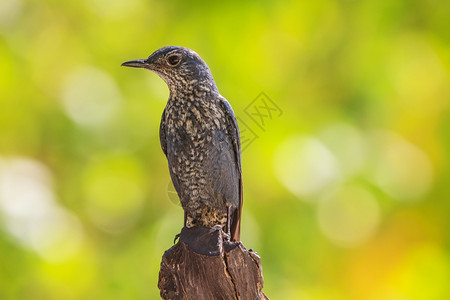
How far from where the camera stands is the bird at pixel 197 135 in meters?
5.02

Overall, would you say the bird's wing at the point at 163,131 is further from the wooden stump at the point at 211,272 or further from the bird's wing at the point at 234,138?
the wooden stump at the point at 211,272

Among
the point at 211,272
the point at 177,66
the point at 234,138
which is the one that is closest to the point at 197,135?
the point at 234,138

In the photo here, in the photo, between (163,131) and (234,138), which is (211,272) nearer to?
(234,138)

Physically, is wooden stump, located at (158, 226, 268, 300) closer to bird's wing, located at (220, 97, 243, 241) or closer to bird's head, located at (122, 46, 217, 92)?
bird's wing, located at (220, 97, 243, 241)

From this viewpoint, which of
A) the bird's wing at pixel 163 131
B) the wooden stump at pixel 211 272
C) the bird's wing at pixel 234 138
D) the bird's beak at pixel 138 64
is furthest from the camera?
the bird's wing at pixel 163 131

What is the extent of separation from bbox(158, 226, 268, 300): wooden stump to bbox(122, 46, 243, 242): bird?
32.2 inches

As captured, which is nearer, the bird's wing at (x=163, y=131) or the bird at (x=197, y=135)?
the bird at (x=197, y=135)

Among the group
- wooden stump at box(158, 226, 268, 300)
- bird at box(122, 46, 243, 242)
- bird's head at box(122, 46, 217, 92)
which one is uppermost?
bird's head at box(122, 46, 217, 92)

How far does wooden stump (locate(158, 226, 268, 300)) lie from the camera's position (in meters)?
4.05

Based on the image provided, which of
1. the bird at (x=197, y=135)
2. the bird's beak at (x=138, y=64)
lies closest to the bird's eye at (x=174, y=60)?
the bird at (x=197, y=135)

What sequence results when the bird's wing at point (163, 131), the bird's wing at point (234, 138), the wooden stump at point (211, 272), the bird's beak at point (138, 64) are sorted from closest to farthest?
the wooden stump at point (211, 272) → the bird's beak at point (138, 64) → the bird's wing at point (234, 138) → the bird's wing at point (163, 131)

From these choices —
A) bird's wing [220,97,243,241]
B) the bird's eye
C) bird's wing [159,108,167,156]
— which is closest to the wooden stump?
bird's wing [220,97,243,241]

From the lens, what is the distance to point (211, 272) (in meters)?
4.07

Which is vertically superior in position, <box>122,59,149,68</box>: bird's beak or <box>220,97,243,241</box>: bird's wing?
<box>122,59,149,68</box>: bird's beak
